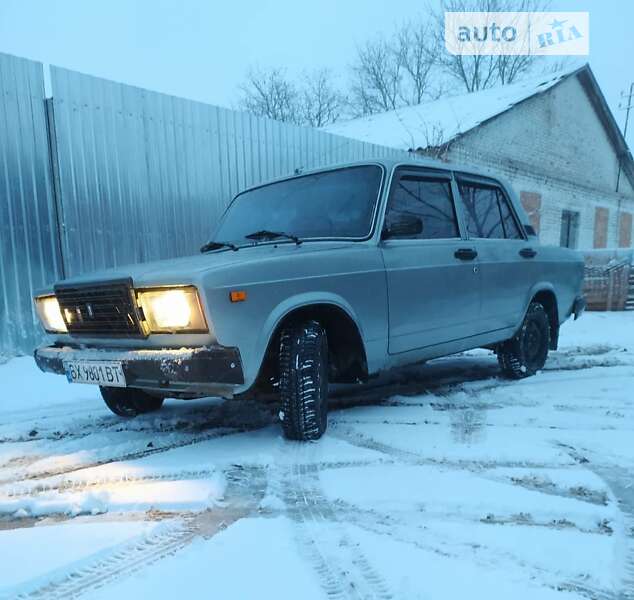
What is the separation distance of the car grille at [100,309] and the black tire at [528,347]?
→ 3286 millimetres

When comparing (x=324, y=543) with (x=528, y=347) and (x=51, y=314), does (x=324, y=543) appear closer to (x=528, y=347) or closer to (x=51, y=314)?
(x=51, y=314)

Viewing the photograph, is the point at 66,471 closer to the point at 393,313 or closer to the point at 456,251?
the point at 393,313

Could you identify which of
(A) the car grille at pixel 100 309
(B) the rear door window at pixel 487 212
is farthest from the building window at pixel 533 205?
(A) the car grille at pixel 100 309

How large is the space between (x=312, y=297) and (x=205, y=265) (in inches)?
23.9

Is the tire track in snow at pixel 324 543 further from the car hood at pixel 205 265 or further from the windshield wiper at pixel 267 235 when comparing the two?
the windshield wiper at pixel 267 235

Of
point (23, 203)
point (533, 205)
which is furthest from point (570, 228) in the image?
point (23, 203)

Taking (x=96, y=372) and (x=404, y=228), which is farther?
(x=404, y=228)

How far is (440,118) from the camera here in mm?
15461

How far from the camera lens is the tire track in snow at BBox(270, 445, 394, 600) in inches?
61.9

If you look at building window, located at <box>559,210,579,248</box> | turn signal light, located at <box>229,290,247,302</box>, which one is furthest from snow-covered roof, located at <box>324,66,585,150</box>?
turn signal light, located at <box>229,290,247,302</box>

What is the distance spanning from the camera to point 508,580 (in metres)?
1.58

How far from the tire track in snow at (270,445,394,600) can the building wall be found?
12.4 meters

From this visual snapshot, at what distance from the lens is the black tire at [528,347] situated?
14.8 ft

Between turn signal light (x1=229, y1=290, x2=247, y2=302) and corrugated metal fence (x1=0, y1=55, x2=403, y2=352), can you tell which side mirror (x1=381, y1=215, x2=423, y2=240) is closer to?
turn signal light (x1=229, y1=290, x2=247, y2=302)
